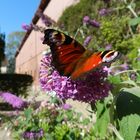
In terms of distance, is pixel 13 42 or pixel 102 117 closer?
pixel 102 117

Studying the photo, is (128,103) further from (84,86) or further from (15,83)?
(15,83)

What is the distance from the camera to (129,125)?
1780 millimetres

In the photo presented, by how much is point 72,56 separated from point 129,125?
332 millimetres

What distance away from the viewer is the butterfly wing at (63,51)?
1.85 m

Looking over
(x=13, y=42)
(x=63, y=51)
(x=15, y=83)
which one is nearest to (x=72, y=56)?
(x=63, y=51)

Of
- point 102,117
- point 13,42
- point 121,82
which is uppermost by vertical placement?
point 13,42

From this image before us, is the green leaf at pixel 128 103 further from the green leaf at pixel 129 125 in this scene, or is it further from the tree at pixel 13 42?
the tree at pixel 13 42

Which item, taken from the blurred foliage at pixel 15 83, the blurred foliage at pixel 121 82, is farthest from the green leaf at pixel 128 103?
the blurred foliage at pixel 15 83

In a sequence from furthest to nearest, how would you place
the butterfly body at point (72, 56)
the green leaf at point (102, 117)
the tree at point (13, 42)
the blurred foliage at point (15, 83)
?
the tree at point (13, 42) < the blurred foliage at point (15, 83) < the green leaf at point (102, 117) < the butterfly body at point (72, 56)

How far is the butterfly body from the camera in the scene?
1.75m

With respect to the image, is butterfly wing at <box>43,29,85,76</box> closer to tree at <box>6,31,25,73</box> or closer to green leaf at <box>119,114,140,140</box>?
green leaf at <box>119,114,140,140</box>

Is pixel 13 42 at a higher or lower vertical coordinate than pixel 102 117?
higher

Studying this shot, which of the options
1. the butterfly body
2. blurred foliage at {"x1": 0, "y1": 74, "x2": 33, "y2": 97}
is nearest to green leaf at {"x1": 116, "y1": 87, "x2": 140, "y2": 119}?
the butterfly body

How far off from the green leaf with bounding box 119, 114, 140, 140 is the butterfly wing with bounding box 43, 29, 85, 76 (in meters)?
0.27
